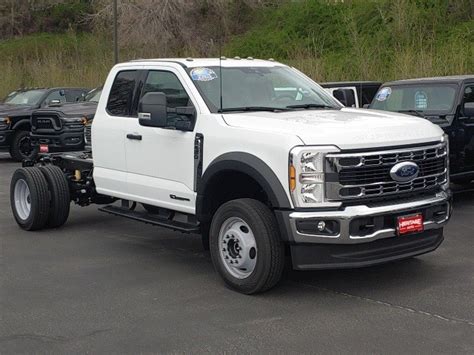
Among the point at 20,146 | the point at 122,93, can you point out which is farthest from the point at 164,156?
the point at 20,146

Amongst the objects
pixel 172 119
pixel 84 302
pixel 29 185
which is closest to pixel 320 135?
pixel 172 119

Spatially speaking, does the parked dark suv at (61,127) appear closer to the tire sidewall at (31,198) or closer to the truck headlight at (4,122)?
the tire sidewall at (31,198)

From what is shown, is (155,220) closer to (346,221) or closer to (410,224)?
(346,221)

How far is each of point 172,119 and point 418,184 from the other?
2.38m

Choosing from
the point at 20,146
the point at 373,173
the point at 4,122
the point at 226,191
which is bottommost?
the point at 20,146

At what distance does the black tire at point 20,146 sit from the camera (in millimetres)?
17625

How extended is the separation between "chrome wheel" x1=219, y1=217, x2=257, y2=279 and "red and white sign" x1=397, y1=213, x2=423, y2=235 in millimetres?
1201

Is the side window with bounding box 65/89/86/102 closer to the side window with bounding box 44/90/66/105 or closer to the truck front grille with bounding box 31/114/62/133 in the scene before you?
the side window with bounding box 44/90/66/105

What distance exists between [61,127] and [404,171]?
8332mm

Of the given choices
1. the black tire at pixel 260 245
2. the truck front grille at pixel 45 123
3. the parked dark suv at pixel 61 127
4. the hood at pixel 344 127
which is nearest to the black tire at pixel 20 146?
the parked dark suv at pixel 61 127

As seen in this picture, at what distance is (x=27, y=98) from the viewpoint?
62.7 ft

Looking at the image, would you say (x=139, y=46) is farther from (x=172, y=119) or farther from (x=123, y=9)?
(x=172, y=119)

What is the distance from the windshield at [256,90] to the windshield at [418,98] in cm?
308

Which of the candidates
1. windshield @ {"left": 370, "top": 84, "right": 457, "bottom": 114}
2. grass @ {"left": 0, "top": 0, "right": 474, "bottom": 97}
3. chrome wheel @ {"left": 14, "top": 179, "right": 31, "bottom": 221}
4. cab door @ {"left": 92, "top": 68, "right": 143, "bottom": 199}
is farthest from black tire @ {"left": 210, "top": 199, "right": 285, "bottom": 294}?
grass @ {"left": 0, "top": 0, "right": 474, "bottom": 97}
